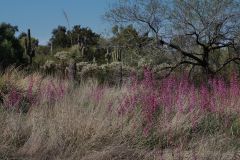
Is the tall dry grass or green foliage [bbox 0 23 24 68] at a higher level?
green foliage [bbox 0 23 24 68]

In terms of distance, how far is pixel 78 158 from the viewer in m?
6.32

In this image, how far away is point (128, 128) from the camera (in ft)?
23.0

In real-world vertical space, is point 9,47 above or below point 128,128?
above

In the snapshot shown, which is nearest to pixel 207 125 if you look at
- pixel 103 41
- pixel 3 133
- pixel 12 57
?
pixel 3 133

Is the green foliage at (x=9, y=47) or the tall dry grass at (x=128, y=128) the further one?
the green foliage at (x=9, y=47)

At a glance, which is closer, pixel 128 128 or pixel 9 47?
pixel 128 128

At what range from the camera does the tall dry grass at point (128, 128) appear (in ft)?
21.3

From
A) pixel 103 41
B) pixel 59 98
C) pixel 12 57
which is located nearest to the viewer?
pixel 59 98

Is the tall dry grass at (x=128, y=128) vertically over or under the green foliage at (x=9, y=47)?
under

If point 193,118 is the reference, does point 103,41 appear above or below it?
above

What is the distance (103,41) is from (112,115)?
1139 centimetres

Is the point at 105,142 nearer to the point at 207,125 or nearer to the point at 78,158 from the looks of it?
the point at 78,158

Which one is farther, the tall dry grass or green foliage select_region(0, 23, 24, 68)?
green foliage select_region(0, 23, 24, 68)

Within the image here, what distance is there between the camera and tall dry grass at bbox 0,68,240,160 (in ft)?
21.3
